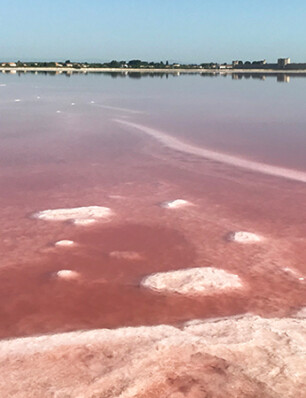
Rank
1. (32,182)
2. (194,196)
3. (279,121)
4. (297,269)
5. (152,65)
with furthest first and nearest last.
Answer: (152,65)
(279,121)
(32,182)
(194,196)
(297,269)

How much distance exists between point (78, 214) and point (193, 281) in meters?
3.35

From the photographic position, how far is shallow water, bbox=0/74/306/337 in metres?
5.86

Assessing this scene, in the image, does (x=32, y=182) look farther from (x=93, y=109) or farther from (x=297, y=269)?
(x=93, y=109)

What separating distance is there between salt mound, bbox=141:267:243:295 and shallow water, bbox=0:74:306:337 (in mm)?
151

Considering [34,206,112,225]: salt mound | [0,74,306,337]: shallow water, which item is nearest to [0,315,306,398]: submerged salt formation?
[0,74,306,337]: shallow water

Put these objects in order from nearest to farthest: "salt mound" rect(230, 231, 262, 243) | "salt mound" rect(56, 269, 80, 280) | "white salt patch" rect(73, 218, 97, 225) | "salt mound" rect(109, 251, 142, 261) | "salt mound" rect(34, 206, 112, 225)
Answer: "salt mound" rect(56, 269, 80, 280) → "salt mound" rect(109, 251, 142, 261) → "salt mound" rect(230, 231, 262, 243) → "white salt patch" rect(73, 218, 97, 225) → "salt mound" rect(34, 206, 112, 225)

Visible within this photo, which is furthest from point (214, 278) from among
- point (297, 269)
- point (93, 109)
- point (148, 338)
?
point (93, 109)

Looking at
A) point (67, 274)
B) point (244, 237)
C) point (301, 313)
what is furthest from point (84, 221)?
point (301, 313)

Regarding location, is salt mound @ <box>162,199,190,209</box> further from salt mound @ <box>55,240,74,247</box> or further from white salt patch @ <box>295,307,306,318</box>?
white salt patch @ <box>295,307,306,318</box>

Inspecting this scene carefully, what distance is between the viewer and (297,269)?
22.7 ft

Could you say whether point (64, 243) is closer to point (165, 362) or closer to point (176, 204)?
point (176, 204)

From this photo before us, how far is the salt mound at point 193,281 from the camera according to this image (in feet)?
20.5

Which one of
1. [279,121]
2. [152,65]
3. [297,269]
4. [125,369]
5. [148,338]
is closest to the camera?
[125,369]

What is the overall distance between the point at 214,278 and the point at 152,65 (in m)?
150
